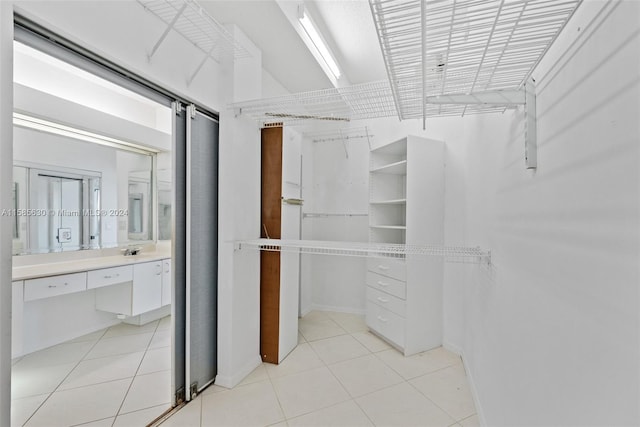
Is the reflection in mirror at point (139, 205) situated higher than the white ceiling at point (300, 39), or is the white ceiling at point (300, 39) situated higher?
the white ceiling at point (300, 39)

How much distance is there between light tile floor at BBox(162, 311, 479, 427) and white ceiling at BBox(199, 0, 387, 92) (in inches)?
100

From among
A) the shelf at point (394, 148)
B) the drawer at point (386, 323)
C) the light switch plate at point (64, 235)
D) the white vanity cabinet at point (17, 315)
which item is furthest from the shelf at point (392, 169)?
the white vanity cabinet at point (17, 315)

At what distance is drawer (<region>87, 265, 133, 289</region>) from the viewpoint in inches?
68.6

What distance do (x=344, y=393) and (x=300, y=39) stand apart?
2594 millimetres

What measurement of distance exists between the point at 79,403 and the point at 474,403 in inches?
95.5

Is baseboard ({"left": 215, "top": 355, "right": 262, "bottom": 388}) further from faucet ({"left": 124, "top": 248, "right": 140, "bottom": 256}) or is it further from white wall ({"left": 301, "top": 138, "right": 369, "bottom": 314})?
white wall ({"left": 301, "top": 138, "right": 369, "bottom": 314})

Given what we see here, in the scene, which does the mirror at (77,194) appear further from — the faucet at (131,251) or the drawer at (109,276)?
the drawer at (109,276)

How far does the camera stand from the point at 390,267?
268 centimetres

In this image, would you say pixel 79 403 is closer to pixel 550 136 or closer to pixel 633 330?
pixel 633 330

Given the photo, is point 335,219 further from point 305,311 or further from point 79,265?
point 79,265

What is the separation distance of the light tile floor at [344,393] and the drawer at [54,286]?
3.14ft

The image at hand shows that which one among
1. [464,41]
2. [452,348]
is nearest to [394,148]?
[464,41]

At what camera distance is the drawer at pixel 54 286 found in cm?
144

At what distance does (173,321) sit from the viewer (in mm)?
1831
